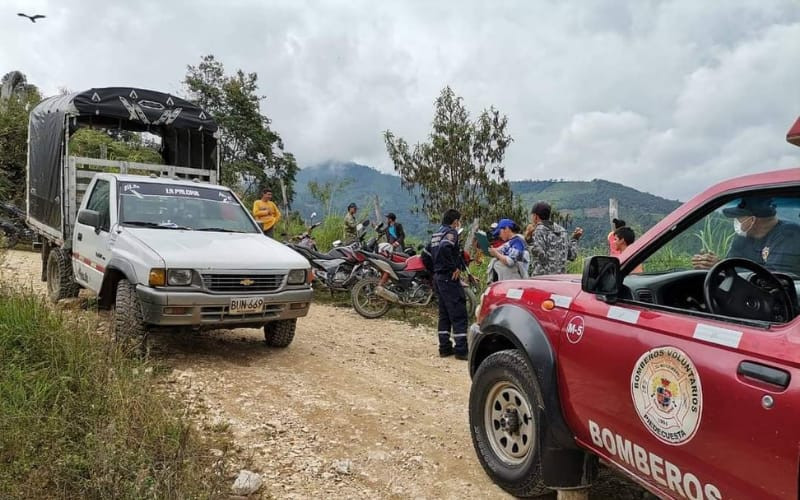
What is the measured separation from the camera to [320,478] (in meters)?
3.16

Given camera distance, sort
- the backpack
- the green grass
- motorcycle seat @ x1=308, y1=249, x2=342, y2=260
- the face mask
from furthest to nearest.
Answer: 1. motorcycle seat @ x1=308, y1=249, x2=342, y2=260
2. the backpack
3. the green grass
4. the face mask

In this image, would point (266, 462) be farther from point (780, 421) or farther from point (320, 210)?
point (320, 210)

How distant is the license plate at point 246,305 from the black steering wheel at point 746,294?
3753 millimetres

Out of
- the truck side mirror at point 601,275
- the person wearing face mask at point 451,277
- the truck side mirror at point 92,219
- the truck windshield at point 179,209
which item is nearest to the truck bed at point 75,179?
the truck windshield at point 179,209

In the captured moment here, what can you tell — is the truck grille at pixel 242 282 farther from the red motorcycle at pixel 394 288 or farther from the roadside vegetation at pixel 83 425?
the red motorcycle at pixel 394 288

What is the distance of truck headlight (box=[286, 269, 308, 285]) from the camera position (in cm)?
516

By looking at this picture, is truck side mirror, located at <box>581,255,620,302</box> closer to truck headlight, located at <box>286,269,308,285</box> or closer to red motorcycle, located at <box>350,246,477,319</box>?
truck headlight, located at <box>286,269,308,285</box>

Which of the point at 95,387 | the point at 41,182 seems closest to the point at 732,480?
the point at 95,387

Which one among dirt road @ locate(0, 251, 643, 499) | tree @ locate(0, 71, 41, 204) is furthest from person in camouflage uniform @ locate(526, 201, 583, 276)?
tree @ locate(0, 71, 41, 204)

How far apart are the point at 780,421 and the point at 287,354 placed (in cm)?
465

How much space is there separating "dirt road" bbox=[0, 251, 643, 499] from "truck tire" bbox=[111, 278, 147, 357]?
0.38 metres

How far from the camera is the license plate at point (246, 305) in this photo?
4.75 meters

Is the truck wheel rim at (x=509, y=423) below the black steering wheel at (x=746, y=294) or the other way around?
below

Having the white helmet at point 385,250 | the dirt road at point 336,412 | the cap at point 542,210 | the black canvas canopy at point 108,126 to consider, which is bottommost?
the dirt road at point 336,412
